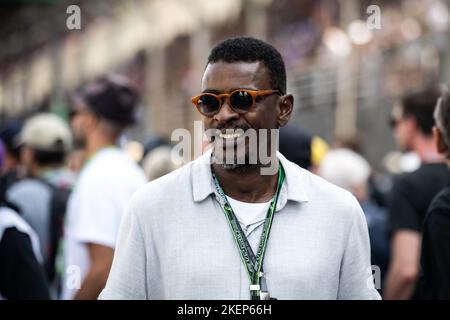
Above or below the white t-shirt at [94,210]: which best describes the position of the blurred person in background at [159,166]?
above

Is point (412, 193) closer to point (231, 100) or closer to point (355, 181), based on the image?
point (355, 181)

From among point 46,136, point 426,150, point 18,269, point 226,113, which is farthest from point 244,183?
point 46,136

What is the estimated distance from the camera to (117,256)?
3.19 meters

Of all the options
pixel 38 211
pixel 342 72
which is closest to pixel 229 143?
pixel 38 211

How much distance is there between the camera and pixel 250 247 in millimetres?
3133

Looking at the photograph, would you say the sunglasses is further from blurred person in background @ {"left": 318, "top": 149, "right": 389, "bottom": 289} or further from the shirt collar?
blurred person in background @ {"left": 318, "top": 149, "right": 389, "bottom": 289}

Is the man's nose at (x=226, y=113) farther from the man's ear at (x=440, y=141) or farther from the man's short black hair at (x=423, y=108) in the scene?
the man's short black hair at (x=423, y=108)

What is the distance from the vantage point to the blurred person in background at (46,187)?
639 cm

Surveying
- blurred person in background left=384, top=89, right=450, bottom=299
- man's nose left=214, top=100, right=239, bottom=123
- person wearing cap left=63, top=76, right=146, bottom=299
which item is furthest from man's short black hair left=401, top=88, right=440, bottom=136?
man's nose left=214, top=100, right=239, bottom=123

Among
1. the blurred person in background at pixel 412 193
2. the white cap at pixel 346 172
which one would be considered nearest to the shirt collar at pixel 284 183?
the blurred person in background at pixel 412 193

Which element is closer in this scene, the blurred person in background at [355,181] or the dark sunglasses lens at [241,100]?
the dark sunglasses lens at [241,100]

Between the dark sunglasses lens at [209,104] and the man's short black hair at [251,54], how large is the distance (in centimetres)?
13
